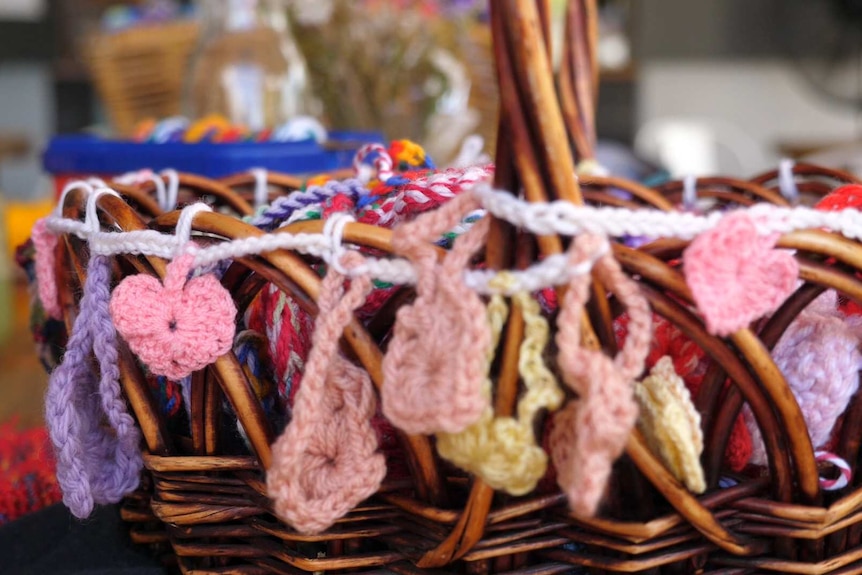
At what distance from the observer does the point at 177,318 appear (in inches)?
9.8

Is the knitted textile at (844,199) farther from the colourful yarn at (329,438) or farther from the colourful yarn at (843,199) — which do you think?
the colourful yarn at (329,438)

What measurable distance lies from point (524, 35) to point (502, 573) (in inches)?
6.2

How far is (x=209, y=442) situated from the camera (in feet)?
0.91

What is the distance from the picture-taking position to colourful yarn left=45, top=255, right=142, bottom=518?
271 millimetres

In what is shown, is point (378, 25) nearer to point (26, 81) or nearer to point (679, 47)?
point (679, 47)

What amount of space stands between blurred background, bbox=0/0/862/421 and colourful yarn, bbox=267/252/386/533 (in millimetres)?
212

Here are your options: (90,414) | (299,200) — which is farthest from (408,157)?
(90,414)

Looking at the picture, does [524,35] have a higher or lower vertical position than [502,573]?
higher

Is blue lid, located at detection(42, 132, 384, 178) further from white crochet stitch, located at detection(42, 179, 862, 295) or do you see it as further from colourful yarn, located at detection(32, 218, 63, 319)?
white crochet stitch, located at detection(42, 179, 862, 295)

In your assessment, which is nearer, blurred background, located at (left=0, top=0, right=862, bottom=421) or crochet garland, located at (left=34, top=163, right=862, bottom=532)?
crochet garland, located at (left=34, top=163, right=862, bottom=532)

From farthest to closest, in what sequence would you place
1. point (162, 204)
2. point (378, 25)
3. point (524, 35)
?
point (378, 25) → point (162, 204) → point (524, 35)

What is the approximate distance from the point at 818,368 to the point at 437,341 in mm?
118

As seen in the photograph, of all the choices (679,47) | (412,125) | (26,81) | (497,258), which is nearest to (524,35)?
→ (497,258)

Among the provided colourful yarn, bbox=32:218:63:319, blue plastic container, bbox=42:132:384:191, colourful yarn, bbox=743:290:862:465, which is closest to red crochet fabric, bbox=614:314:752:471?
colourful yarn, bbox=743:290:862:465
